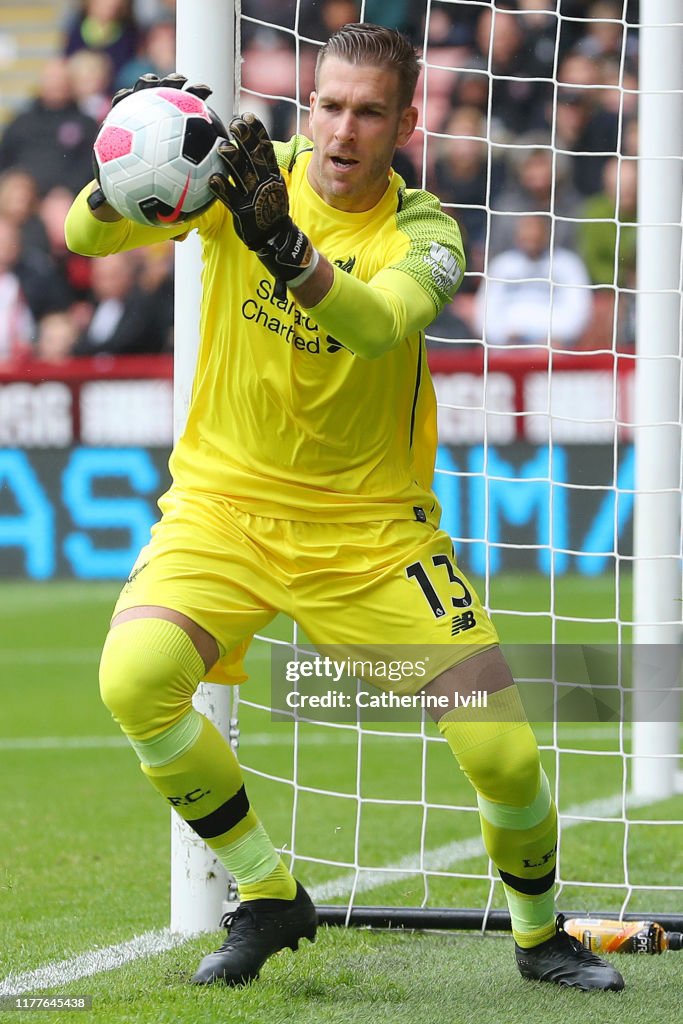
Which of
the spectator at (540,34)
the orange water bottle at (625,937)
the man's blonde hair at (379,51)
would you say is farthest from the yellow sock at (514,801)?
the spectator at (540,34)

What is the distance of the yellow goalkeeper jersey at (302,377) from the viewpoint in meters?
3.60

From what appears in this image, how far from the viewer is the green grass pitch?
141 inches

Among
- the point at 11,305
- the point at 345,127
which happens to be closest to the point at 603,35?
the point at 11,305

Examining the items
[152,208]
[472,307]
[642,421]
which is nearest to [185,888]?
[152,208]

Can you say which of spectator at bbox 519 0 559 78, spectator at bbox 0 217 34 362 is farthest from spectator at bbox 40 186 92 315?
spectator at bbox 519 0 559 78

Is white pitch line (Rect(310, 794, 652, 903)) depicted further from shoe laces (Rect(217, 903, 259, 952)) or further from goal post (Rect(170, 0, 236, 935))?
shoe laces (Rect(217, 903, 259, 952))

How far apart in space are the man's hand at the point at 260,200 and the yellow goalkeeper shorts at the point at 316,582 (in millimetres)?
704

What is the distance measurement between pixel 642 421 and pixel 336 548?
2727 mm

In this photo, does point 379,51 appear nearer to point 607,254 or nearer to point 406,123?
point 406,123

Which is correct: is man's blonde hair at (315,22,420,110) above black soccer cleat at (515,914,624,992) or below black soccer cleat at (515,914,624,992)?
above

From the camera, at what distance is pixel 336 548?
3.63 m

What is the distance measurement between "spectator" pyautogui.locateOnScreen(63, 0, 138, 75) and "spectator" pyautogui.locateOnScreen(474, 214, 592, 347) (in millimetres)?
4479

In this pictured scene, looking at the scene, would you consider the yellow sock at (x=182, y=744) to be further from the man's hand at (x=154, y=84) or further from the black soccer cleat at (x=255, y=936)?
the man's hand at (x=154, y=84)

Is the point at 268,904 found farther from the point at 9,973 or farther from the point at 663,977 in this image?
the point at 663,977
